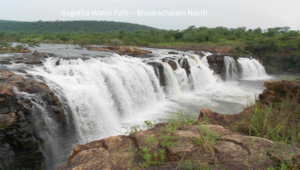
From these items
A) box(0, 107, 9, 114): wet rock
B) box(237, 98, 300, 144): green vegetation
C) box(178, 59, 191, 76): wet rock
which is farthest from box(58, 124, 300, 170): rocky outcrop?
box(178, 59, 191, 76): wet rock

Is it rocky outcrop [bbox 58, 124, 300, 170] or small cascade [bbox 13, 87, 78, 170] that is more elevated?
rocky outcrop [bbox 58, 124, 300, 170]

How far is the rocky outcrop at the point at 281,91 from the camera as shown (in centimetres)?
425

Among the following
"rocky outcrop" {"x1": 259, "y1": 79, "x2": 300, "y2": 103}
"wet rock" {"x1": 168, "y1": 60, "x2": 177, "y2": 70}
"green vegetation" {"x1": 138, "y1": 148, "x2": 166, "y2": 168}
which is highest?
"wet rock" {"x1": 168, "y1": 60, "x2": 177, "y2": 70}

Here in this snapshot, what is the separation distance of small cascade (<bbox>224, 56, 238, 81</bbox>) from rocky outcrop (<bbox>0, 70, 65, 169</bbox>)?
13.9m

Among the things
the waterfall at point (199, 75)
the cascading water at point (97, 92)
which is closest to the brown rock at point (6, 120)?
the cascading water at point (97, 92)

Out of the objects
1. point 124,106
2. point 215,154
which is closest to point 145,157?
point 215,154

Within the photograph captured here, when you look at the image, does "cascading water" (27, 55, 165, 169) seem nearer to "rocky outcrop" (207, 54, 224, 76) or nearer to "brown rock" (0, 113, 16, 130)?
"brown rock" (0, 113, 16, 130)

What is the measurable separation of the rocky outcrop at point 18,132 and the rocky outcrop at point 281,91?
17.6ft

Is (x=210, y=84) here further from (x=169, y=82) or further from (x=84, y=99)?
(x=84, y=99)

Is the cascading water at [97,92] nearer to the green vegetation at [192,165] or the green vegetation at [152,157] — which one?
the green vegetation at [152,157]

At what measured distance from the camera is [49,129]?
514 cm

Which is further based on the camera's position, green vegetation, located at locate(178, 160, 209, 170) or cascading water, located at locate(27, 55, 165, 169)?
cascading water, located at locate(27, 55, 165, 169)

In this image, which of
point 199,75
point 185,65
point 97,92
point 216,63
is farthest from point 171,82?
point 216,63

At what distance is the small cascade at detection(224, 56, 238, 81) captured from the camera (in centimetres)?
1541
